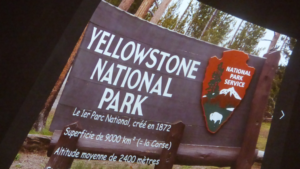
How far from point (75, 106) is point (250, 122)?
158 cm

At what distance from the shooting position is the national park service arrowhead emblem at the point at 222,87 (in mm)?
2090

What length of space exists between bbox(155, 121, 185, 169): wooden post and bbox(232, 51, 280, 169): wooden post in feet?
2.26

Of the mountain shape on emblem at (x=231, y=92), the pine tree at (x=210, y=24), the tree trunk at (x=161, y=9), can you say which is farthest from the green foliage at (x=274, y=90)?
the tree trunk at (x=161, y=9)

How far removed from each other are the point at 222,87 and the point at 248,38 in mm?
471

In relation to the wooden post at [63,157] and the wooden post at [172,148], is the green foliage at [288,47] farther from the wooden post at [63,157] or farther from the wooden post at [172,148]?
the wooden post at [63,157]

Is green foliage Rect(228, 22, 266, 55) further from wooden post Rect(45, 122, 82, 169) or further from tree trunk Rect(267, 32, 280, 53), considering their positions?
wooden post Rect(45, 122, 82, 169)

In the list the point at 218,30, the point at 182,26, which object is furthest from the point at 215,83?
the point at 182,26

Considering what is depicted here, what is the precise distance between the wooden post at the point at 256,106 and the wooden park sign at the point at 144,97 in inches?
2.3

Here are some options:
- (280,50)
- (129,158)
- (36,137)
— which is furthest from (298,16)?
(36,137)

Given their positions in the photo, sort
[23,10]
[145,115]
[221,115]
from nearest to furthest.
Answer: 1. [23,10]
2. [145,115]
3. [221,115]

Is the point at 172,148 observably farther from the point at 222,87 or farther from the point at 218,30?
the point at 218,30

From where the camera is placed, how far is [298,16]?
6.15ft

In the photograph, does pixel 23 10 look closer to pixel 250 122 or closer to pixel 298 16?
pixel 298 16

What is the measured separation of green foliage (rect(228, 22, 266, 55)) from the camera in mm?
2054
